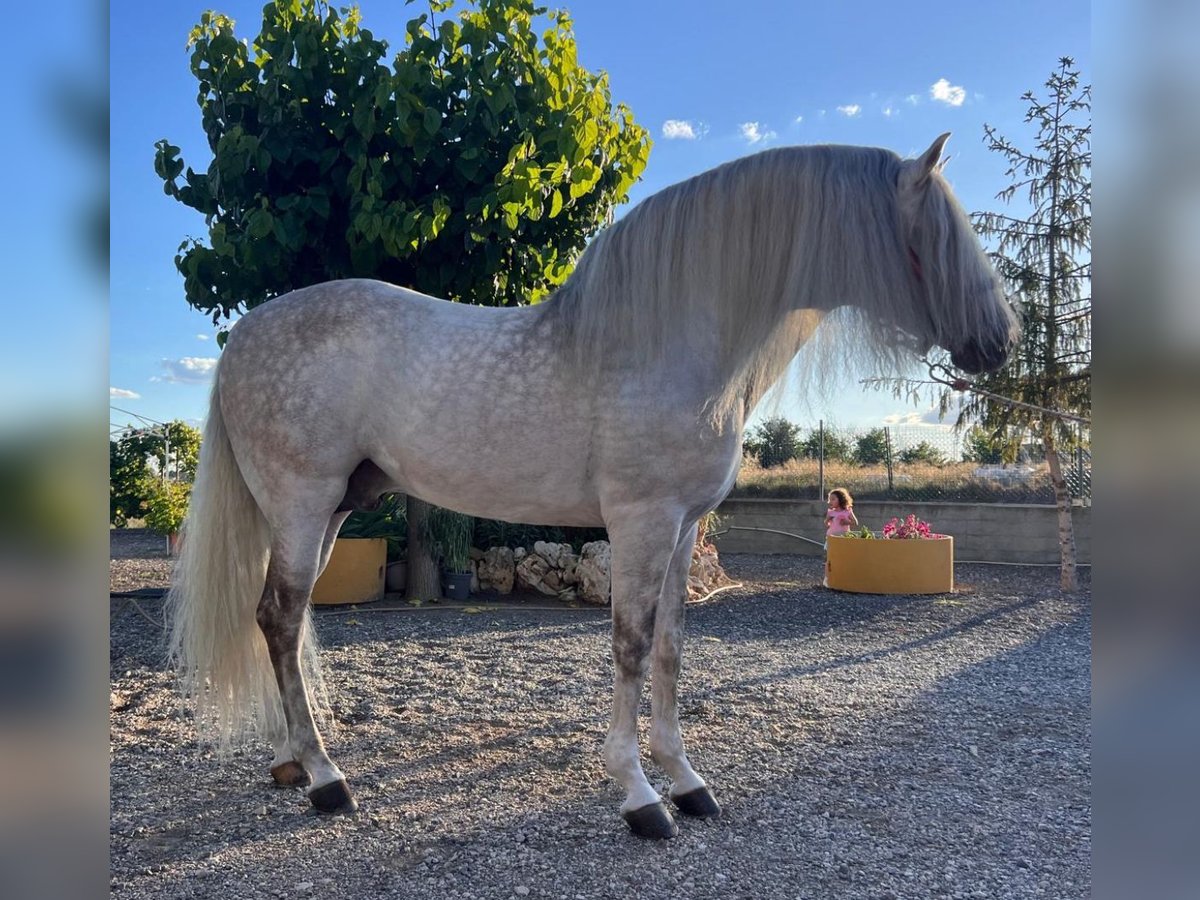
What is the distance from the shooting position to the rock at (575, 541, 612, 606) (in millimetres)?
6961

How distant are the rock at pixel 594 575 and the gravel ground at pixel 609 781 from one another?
156cm

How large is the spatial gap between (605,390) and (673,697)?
1.09 meters

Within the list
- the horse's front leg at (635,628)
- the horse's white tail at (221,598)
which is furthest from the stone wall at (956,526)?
the horse's white tail at (221,598)

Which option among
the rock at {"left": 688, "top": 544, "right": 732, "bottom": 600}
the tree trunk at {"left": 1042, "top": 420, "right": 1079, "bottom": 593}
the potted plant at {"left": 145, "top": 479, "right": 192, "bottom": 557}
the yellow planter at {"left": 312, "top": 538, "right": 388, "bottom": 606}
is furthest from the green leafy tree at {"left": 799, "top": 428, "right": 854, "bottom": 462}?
the potted plant at {"left": 145, "top": 479, "right": 192, "bottom": 557}

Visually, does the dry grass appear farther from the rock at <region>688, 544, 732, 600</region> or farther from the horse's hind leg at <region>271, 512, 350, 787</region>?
the horse's hind leg at <region>271, 512, 350, 787</region>

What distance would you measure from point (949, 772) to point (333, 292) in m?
2.92

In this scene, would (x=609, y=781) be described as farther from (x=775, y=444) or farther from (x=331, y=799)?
(x=775, y=444)

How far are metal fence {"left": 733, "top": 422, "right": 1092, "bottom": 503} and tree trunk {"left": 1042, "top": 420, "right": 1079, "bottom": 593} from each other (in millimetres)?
1323

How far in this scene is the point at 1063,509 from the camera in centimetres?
832
